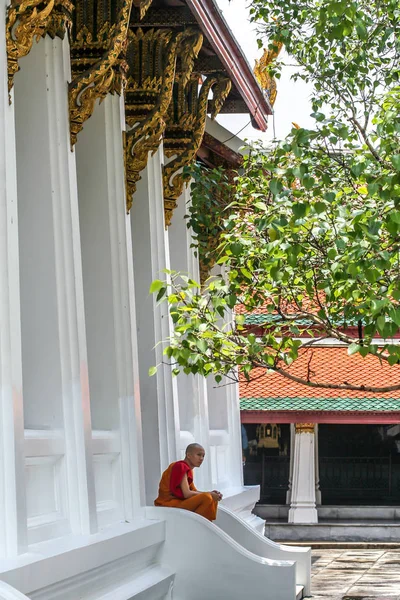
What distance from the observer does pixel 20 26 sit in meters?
6.19

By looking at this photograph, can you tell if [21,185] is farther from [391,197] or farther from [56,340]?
[391,197]

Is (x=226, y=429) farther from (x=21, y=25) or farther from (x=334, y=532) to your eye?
(x=21, y=25)

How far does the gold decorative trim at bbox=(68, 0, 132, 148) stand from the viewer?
745 cm

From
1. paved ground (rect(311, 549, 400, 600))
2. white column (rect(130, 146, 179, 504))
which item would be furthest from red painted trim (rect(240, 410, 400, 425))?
white column (rect(130, 146, 179, 504))


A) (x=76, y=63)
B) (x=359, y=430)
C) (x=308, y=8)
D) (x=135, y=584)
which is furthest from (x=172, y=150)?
(x=359, y=430)

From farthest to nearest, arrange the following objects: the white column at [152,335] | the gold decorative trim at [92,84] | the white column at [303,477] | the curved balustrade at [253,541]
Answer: the white column at [303,477] < the curved balustrade at [253,541] < the white column at [152,335] < the gold decorative trim at [92,84]

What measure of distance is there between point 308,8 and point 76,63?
2.33 meters

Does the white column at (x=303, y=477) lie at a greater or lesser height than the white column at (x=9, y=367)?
lesser

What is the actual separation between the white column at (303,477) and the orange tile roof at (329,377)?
80cm

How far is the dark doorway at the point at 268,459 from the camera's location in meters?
26.1

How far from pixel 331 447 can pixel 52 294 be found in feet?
63.7

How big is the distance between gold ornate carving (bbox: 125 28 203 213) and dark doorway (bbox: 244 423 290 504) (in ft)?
56.6

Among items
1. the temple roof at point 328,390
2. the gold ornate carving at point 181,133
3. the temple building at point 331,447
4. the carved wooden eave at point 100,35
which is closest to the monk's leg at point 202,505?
the gold ornate carving at point 181,133

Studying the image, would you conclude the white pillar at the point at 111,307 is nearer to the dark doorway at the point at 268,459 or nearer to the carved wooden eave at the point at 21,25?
the carved wooden eave at the point at 21,25
